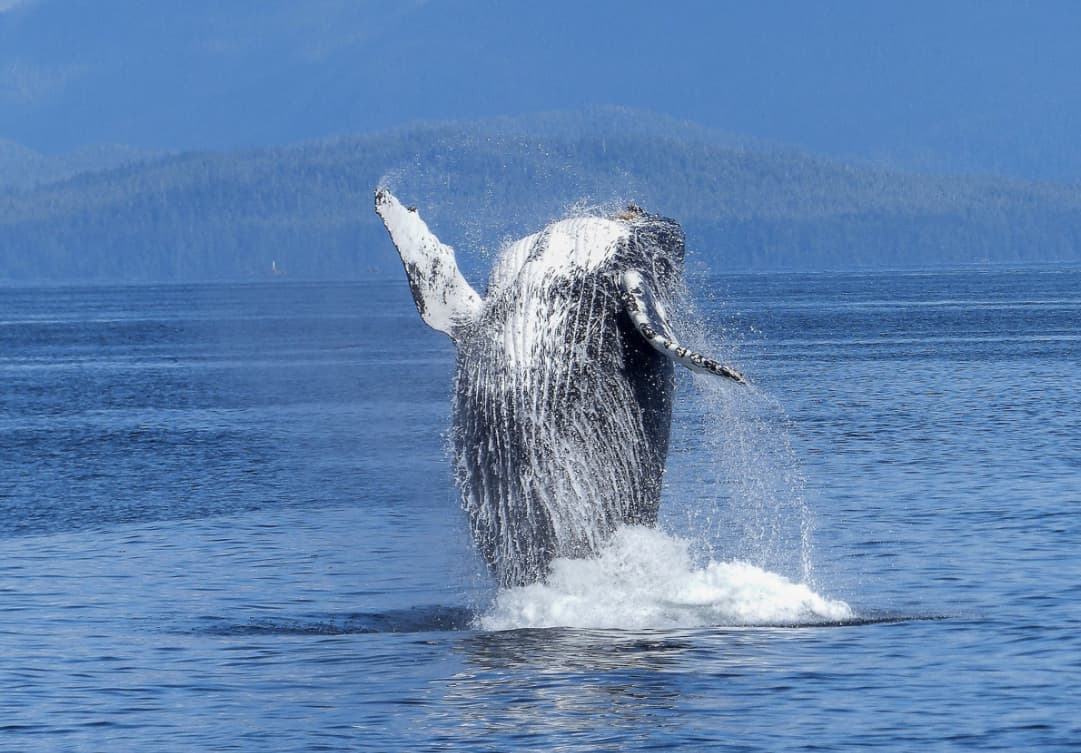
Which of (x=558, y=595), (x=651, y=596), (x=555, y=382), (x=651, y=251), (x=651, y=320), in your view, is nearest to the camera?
(x=651, y=320)

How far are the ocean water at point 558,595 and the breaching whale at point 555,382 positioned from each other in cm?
42

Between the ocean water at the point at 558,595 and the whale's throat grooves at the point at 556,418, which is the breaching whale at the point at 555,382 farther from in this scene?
the ocean water at the point at 558,595

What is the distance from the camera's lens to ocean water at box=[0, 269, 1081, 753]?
1198cm

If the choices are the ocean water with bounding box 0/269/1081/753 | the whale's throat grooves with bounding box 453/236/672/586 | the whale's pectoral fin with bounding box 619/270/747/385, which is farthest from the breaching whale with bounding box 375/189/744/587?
the ocean water with bounding box 0/269/1081/753

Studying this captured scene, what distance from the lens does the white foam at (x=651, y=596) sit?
1322 cm

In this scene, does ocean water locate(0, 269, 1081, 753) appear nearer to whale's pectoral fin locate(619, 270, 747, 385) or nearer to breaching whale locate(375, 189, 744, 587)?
breaching whale locate(375, 189, 744, 587)

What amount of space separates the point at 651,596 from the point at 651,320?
3274 mm

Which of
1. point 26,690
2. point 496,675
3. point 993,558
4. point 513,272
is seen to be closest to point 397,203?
point 513,272

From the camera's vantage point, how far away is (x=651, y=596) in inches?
558

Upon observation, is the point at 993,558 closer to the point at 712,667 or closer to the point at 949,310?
the point at 712,667

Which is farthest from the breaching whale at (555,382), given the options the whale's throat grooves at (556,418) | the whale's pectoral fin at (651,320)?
the whale's pectoral fin at (651,320)

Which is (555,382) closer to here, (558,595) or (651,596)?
(558,595)

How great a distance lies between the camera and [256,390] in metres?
49.2

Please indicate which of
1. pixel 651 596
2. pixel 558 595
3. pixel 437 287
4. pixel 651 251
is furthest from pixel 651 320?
pixel 651 596
